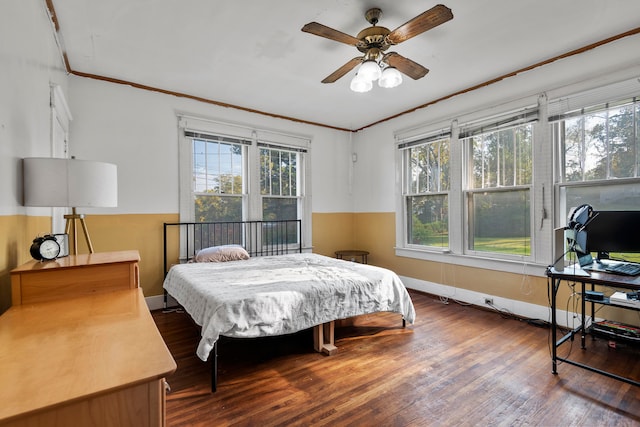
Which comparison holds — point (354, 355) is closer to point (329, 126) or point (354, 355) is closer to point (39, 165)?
point (39, 165)

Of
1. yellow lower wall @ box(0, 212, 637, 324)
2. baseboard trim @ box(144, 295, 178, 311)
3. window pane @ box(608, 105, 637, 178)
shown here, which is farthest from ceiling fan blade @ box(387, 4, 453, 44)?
baseboard trim @ box(144, 295, 178, 311)

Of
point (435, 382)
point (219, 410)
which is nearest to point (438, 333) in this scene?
point (435, 382)

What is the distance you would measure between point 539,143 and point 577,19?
115 cm

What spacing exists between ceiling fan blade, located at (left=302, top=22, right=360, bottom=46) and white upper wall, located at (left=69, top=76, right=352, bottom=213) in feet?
8.06

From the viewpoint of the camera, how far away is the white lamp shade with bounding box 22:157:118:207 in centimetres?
159

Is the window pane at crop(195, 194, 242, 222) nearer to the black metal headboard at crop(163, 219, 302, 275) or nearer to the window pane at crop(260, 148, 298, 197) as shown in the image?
the black metal headboard at crop(163, 219, 302, 275)

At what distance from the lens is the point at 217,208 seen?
4293mm

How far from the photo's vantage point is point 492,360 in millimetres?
2467

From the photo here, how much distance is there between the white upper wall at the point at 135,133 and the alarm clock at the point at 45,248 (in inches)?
78.2

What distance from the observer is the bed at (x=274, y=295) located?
222cm

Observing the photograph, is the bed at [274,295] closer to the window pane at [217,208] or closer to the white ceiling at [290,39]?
the window pane at [217,208]

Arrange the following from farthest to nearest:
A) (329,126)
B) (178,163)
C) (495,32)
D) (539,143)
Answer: (329,126), (178,163), (539,143), (495,32)

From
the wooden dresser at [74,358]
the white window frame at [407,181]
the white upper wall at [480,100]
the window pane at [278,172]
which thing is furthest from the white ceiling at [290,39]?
the wooden dresser at [74,358]

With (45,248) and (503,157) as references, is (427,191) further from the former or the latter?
(45,248)
